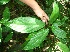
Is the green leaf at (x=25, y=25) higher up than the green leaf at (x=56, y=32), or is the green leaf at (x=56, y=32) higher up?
the green leaf at (x=25, y=25)

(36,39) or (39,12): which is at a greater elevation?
(39,12)

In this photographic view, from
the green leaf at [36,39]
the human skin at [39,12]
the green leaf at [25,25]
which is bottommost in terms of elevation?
the green leaf at [36,39]

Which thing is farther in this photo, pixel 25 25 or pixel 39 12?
pixel 39 12

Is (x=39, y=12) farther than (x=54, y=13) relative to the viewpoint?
Yes

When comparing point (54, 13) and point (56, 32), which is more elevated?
point (54, 13)

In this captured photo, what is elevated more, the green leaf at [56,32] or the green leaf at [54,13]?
the green leaf at [54,13]

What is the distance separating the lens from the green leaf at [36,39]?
927mm

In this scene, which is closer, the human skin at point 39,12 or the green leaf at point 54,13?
the green leaf at point 54,13

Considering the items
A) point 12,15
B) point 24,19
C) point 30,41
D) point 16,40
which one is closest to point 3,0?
point 24,19

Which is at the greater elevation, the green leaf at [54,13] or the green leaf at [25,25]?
the green leaf at [54,13]

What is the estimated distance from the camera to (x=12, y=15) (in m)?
1.60

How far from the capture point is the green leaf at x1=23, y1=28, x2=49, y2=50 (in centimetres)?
93

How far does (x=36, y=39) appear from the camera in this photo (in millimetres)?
942

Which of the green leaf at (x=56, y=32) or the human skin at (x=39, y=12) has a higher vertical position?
the human skin at (x=39, y=12)
